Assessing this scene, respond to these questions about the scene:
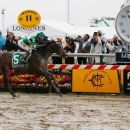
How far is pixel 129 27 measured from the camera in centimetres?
1828

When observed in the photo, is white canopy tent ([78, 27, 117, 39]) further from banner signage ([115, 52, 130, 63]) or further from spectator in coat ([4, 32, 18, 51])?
banner signage ([115, 52, 130, 63])

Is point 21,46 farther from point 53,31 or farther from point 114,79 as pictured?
point 53,31

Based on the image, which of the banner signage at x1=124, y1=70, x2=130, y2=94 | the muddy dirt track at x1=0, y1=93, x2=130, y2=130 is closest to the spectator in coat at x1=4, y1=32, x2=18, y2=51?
the muddy dirt track at x1=0, y1=93, x2=130, y2=130

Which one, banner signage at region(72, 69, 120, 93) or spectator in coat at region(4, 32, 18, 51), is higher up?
spectator in coat at region(4, 32, 18, 51)

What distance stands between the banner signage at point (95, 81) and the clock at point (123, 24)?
1304 mm

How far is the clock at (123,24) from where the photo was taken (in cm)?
1820

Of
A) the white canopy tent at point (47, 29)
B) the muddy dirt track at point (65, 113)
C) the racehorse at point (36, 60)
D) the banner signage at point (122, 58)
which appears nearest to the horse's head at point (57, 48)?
the racehorse at point (36, 60)

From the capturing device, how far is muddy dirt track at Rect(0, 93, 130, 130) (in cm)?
1101

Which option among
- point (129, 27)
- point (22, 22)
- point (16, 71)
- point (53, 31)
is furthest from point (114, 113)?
point (53, 31)

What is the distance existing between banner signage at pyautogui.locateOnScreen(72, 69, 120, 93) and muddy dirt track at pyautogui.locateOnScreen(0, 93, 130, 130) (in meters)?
0.62

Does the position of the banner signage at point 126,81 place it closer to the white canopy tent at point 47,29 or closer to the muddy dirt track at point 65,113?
the muddy dirt track at point 65,113

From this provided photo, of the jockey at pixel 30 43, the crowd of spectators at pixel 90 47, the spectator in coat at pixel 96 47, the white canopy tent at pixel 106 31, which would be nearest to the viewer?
the jockey at pixel 30 43

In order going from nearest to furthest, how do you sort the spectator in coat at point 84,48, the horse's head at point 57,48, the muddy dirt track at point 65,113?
the muddy dirt track at point 65,113 < the horse's head at point 57,48 < the spectator in coat at point 84,48

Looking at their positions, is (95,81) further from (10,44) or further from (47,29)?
(47,29)
